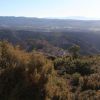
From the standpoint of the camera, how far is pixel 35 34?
A: 156625 millimetres

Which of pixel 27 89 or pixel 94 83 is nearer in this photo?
pixel 27 89

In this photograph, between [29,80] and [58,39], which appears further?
[58,39]

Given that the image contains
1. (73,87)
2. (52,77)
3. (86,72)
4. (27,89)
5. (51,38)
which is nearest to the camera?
(27,89)

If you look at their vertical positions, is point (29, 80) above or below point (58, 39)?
above

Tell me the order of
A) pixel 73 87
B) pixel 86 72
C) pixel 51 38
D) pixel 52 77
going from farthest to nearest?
pixel 51 38
pixel 86 72
pixel 73 87
pixel 52 77

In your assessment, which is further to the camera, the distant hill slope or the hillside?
the distant hill slope

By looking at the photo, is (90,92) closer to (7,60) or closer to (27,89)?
(27,89)

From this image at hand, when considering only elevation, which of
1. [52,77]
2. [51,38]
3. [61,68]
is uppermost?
[52,77]

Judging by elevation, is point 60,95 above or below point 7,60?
below

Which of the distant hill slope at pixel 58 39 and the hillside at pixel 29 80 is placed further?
the distant hill slope at pixel 58 39

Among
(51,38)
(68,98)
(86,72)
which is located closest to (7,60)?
(68,98)

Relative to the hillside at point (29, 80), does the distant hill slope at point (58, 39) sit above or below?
below

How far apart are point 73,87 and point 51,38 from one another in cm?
13423

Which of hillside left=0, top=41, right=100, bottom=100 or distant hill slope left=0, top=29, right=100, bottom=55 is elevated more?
hillside left=0, top=41, right=100, bottom=100
